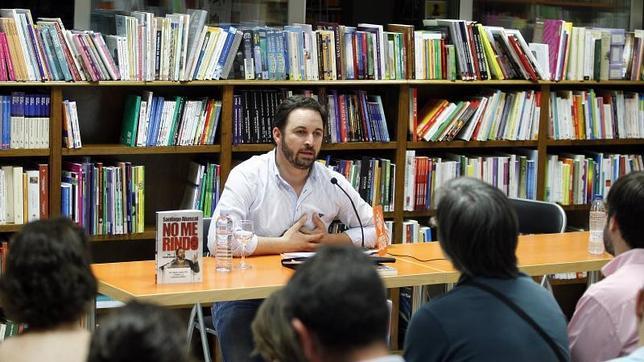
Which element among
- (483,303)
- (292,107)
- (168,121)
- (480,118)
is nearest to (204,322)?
(292,107)

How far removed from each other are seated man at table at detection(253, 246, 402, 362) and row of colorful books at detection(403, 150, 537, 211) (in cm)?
399

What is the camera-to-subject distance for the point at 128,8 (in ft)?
17.9

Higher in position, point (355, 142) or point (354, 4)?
point (354, 4)

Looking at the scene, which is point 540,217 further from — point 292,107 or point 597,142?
point 292,107

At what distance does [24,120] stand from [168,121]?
70 cm

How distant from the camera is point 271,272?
399 cm

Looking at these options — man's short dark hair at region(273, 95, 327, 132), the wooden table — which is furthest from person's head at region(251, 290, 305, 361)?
man's short dark hair at region(273, 95, 327, 132)

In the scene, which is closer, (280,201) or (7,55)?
(280,201)

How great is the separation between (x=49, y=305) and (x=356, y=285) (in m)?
0.67

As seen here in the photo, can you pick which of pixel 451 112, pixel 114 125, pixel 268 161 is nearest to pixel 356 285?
pixel 268 161

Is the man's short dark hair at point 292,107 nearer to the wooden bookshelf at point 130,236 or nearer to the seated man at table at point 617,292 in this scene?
the wooden bookshelf at point 130,236

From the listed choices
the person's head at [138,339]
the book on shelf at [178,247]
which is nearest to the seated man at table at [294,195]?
the book on shelf at [178,247]

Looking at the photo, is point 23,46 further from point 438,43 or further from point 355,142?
point 438,43

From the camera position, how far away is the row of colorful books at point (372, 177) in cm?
572
